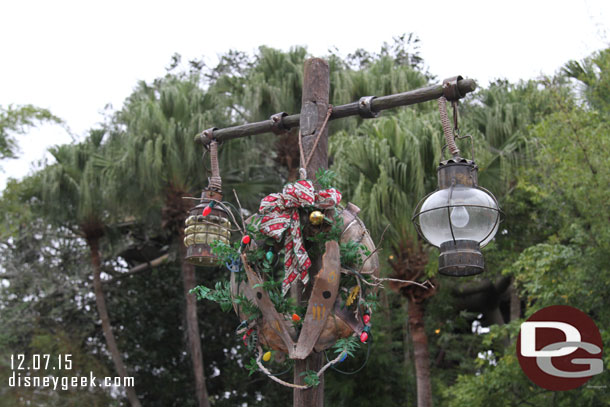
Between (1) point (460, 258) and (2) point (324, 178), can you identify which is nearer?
(1) point (460, 258)

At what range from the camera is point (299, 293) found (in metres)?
3.60

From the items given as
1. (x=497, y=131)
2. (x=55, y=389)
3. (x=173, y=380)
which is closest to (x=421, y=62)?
(x=497, y=131)

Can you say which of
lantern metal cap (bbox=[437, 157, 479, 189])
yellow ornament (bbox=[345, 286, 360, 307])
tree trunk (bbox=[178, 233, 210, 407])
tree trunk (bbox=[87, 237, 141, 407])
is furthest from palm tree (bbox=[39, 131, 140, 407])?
lantern metal cap (bbox=[437, 157, 479, 189])

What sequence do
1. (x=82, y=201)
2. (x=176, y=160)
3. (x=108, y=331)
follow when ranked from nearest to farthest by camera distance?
(x=176, y=160) < (x=82, y=201) < (x=108, y=331)

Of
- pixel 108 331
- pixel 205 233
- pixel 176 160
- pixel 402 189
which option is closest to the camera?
pixel 205 233

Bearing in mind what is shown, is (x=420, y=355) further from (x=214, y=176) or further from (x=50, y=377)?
(x=50, y=377)

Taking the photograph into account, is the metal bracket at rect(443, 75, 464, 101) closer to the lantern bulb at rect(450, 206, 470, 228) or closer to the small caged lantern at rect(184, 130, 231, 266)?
the lantern bulb at rect(450, 206, 470, 228)

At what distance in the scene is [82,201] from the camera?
13.2m

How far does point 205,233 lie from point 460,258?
5.07 feet

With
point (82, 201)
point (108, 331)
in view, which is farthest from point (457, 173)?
point (108, 331)

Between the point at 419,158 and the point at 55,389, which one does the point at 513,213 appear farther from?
the point at 55,389

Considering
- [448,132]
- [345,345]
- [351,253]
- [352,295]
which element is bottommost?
[345,345]

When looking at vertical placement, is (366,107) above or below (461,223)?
above

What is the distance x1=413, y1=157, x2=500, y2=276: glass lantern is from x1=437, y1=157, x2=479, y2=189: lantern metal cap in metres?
0.02
